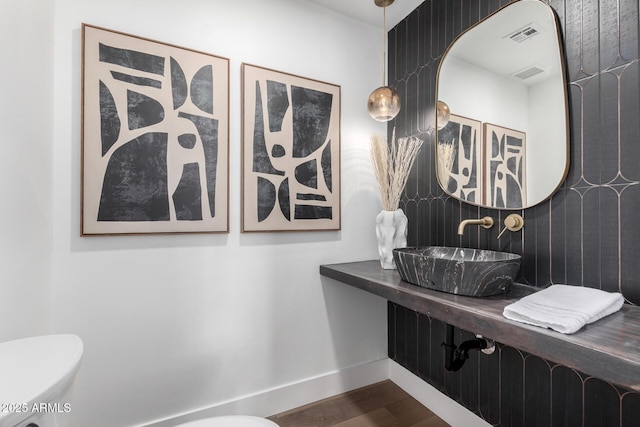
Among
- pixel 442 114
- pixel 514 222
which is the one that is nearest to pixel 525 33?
pixel 442 114

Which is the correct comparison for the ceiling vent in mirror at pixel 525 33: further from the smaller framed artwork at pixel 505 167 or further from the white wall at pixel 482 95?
the smaller framed artwork at pixel 505 167

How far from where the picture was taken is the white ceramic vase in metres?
1.72

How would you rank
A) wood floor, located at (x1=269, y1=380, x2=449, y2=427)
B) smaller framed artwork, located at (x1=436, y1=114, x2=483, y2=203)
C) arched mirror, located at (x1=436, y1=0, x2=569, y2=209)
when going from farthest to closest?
wood floor, located at (x1=269, y1=380, x2=449, y2=427) < smaller framed artwork, located at (x1=436, y1=114, x2=483, y2=203) < arched mirror, located at (x1=436, y1=0, x2=569, y2=209)

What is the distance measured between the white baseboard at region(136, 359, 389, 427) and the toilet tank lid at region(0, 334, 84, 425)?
2.86 ft

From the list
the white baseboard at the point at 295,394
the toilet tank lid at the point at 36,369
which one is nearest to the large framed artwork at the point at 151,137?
the toilet tank lid at the point at 36,369

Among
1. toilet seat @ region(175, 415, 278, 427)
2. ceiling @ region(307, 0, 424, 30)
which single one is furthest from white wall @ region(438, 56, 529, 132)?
toilet seat @ region(175, 415, 278, 427)

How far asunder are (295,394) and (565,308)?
147 centimetres

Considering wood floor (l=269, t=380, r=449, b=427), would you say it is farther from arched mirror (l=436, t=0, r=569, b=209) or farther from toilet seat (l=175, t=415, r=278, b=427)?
arched mirror (l=436, t=0, r=569, b=209)

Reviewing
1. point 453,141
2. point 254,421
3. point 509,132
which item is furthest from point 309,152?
point 254,421

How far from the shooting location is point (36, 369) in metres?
0.73

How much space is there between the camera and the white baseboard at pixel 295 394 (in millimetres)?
1570

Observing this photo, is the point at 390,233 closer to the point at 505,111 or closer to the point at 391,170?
the point at 391,170

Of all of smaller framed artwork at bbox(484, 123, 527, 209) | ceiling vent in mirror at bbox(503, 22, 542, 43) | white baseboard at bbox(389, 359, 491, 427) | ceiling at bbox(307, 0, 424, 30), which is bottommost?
white baseboard at bbox(389, 359, 491, 427)

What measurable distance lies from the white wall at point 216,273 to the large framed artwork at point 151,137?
0.06 meters
